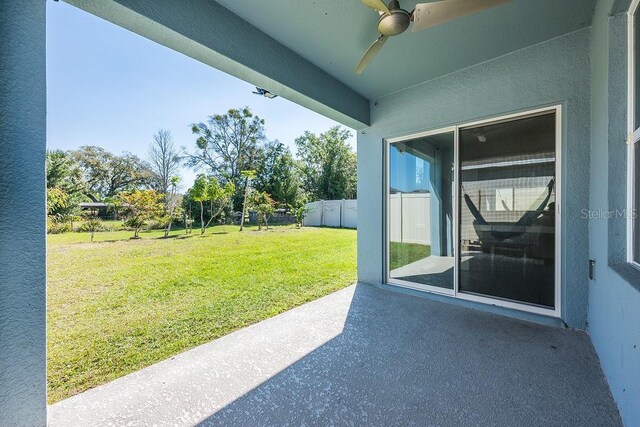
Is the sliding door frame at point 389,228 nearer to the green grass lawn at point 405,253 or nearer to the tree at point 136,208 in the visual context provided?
the green grass lawn at point 405,253

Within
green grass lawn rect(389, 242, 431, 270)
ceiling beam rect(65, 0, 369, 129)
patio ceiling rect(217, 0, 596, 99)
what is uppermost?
patio ceiling rect(217, 0, 596, 99)

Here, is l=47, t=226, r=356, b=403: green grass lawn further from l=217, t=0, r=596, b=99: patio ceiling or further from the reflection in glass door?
l=217, t=0, r=596, b=99: patio ceiling

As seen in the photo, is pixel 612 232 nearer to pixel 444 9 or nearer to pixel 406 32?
pixel 444 9

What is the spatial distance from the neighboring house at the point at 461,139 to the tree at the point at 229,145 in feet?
58.2

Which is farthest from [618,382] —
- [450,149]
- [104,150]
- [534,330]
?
[104,150]

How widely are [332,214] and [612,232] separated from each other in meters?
13.6

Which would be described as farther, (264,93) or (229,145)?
(229,145)

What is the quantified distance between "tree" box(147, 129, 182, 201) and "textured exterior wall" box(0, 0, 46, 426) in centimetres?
1921

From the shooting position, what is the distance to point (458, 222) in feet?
10.5

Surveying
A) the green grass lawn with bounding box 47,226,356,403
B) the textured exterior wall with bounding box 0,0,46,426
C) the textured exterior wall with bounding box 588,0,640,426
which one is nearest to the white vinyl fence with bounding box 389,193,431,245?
the green grass lawn with bounding box 47,226,356,403

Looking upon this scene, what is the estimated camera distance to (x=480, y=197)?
306cm

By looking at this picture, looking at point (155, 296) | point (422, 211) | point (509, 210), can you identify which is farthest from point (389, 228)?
point (155, 296)

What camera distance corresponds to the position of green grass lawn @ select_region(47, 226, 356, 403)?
2.21m

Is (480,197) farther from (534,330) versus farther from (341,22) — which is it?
(341,22)
